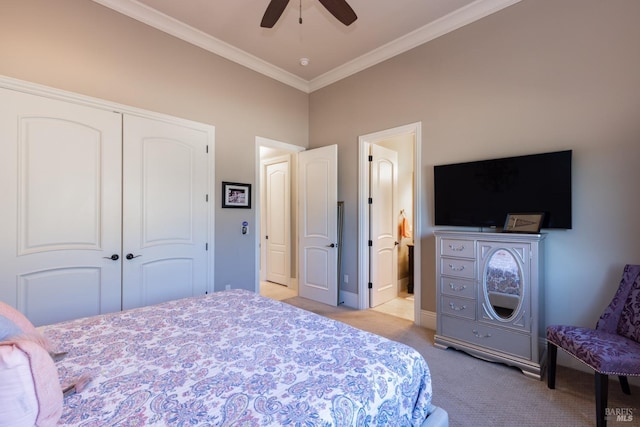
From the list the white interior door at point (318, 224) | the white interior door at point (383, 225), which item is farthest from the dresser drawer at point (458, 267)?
the white interior door at point (318, 224)

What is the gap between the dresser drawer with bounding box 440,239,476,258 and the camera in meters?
2.59

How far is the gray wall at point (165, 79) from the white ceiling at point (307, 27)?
5.7 inches

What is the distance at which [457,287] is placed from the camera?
269 cm

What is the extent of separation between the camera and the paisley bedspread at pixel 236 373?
35.8 inches

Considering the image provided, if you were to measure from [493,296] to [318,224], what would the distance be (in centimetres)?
230

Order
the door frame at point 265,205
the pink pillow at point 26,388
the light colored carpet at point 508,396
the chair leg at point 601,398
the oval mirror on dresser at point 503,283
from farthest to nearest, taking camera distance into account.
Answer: the door frame at point 265,205 → the oval mirror on dresser at point 503,283 → the light colored carpet at point 508,396 → the chair leg at point 601,398 → the pink pillow at point 26,388

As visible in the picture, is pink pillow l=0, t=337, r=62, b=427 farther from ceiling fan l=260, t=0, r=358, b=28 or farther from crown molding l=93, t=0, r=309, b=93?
crown molding l=93, t=0, r=309, b=93

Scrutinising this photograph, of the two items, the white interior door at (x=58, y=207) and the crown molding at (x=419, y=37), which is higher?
the crown molding at (x=419, y=37)

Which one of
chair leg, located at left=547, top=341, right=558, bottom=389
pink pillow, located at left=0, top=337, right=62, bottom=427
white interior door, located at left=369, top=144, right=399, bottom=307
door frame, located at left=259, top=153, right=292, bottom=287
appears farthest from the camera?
door frame, located at left=259, top=153, right=292, bottom=287

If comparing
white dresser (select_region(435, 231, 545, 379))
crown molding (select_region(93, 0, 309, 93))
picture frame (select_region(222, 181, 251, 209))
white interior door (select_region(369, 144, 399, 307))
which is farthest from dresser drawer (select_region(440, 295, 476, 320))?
crown molding (select_region(93, 0, 309, 93))

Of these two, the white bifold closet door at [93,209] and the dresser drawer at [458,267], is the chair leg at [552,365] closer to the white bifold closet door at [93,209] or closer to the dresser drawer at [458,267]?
the dresser drawer at [458,267]

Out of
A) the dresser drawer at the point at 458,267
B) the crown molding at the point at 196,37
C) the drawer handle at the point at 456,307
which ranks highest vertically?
the crown molding at the point at 196,37

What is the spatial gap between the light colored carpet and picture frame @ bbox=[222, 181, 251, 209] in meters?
2.55

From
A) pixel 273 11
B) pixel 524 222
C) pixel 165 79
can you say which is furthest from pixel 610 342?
pixel 165 79
